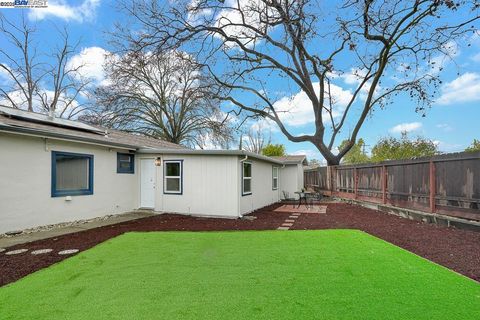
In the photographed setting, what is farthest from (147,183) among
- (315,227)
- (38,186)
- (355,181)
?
(355,181)

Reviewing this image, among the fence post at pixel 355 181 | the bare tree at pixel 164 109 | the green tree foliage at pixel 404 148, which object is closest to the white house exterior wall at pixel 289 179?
the fence post at pixel 355 181

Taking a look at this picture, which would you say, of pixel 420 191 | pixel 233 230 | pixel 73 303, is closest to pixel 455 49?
pixel 420 191

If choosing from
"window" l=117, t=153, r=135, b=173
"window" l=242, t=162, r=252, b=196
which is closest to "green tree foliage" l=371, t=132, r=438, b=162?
"window" l=242, t=162, r=252, b=196

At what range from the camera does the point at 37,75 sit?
22.7 metres

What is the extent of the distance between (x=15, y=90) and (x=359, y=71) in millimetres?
24457

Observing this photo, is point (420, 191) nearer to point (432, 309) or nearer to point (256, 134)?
point (432, 309)

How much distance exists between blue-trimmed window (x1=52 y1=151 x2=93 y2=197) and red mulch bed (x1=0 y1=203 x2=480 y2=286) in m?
1.68

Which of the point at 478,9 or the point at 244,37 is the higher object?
the point at 244,37

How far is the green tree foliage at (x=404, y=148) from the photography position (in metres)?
25.5

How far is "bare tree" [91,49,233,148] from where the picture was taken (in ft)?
76.4

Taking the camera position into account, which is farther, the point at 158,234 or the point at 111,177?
the point at 111,177

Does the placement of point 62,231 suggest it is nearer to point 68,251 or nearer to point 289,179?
point 68,251

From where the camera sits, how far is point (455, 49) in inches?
453

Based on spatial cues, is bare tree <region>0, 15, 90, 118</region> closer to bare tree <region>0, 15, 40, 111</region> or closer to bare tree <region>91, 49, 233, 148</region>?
bare tree <region>0, 15, 40, 111</region>
